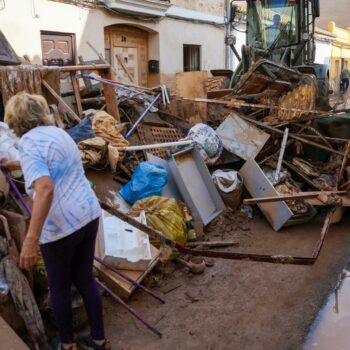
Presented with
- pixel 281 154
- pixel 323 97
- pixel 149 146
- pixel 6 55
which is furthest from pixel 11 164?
pixel 323 97

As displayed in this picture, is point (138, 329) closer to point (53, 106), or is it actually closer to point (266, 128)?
point (53, 106)

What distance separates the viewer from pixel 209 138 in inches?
225

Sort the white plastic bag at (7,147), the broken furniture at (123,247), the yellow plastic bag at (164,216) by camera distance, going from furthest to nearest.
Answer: the yellow plastic bag at (164,216) < the broken furniture at (123,247) < the white plastic bag at (7,147)

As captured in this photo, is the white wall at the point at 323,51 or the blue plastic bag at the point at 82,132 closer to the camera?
the blue plastic bag at the point at 82,132

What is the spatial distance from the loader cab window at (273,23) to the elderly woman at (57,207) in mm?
7011

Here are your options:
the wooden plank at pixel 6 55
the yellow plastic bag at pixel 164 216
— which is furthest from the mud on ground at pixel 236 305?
the wooden plank at pixel 6 55

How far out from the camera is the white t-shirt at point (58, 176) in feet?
7.00

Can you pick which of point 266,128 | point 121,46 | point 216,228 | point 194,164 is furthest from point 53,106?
point 121,46

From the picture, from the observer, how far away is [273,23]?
8.44 m

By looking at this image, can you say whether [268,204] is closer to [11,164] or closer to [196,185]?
[196,185]

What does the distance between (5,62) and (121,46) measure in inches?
252

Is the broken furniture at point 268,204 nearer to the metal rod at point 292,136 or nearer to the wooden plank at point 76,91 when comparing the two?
the metal rod at point 292,136

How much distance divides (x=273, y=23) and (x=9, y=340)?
7.77 meters

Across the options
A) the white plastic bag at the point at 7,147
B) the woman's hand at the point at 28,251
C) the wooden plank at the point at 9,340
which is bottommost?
the wooden plank at the point at 9,340
